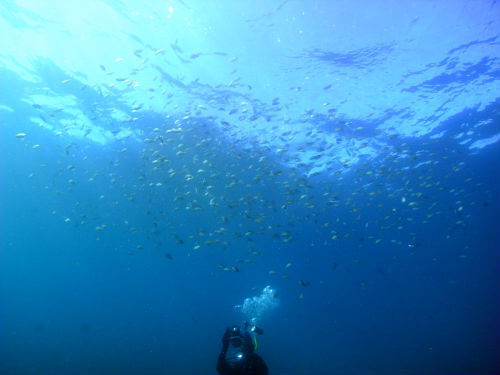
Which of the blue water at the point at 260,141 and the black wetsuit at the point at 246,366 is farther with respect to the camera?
the blue water at the point at 260,141

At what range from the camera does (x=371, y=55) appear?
41.5 feet

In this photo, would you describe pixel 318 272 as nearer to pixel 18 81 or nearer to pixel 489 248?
pixel 489 248

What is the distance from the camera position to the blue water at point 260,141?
39.5ft

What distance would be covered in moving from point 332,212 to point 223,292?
144 ft

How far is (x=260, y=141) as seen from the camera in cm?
1838

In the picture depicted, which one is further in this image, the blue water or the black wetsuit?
the blue water

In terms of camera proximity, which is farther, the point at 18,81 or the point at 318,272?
the point at 318,272

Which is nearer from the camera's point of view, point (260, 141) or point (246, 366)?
point (246, 366)

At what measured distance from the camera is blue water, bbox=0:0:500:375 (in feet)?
39.5

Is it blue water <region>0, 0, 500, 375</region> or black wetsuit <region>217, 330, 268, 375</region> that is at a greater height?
blue water <region>0, 0, 500, 375</region>

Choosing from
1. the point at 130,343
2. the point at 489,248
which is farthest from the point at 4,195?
the point at 489,248

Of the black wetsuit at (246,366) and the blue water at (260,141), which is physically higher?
the blue water at (260,141)

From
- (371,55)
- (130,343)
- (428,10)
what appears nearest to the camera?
(428,10)

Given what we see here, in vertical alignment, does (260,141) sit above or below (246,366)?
above
